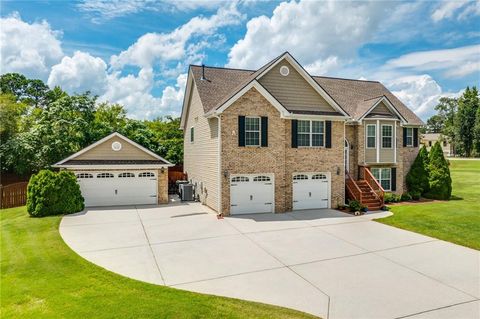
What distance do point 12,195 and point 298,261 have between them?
17.4 m

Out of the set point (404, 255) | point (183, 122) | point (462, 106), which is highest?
point (462, 106)

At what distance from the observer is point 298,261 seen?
29.6 feet

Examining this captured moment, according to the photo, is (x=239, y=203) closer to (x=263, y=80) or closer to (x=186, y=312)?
(x=263, y=80)

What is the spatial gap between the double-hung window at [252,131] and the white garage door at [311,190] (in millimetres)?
3116

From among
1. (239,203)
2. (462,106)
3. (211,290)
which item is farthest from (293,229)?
(462,106)

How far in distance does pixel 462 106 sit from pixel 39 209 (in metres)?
76.1

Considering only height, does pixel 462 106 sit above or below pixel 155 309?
above

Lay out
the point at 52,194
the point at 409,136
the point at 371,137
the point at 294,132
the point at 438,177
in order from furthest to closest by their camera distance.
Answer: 1. the point at 409,136
2. the point at 438,177
3. the point at 371,137
4. the point at 294,132
5. the point at 52,194

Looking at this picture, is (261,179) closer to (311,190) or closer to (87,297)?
(311,190)

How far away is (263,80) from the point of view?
16.8 m

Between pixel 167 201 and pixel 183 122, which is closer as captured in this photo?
pixel 167 201

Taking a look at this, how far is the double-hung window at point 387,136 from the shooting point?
2020cm

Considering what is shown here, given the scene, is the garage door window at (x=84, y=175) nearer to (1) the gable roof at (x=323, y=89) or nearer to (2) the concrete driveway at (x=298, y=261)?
(2) the concrete driveway at (x=298, y=261)

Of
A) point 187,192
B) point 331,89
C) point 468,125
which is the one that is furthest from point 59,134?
point 468,125
